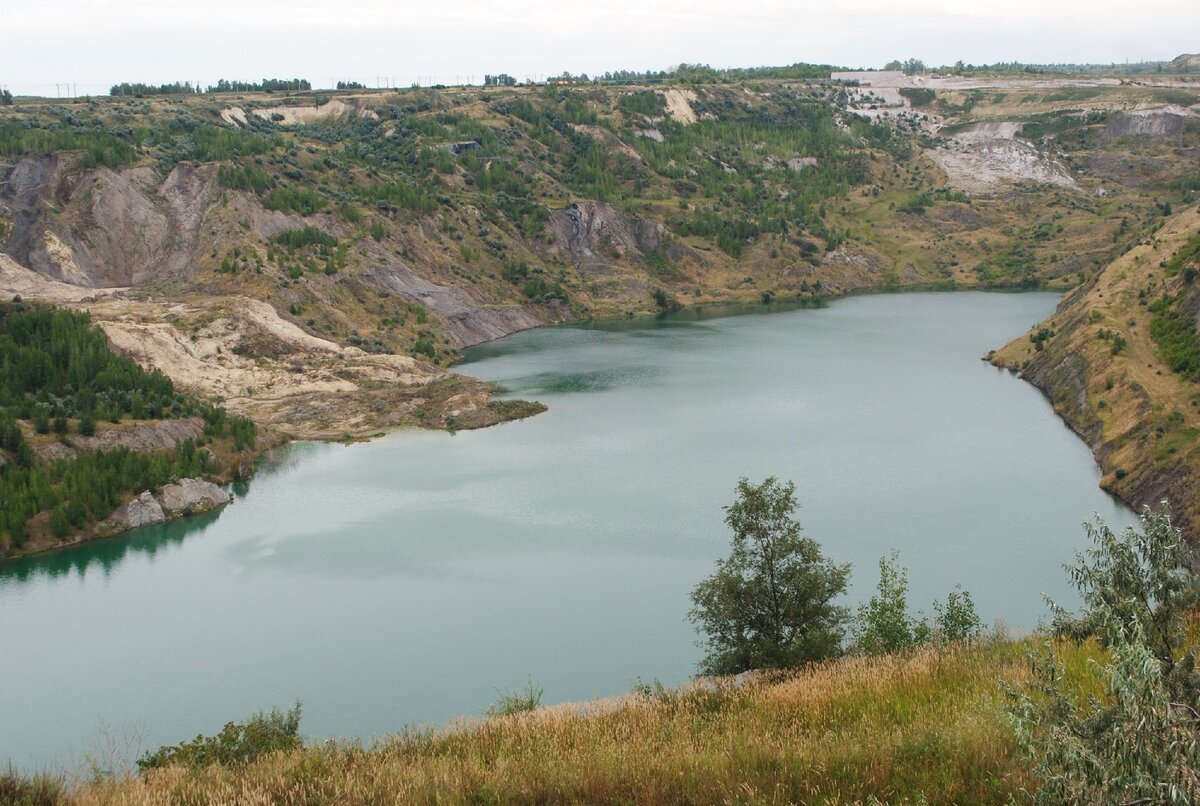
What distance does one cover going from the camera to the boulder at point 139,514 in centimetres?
5934

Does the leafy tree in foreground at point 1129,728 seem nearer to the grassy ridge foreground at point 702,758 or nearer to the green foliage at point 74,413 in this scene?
the grassy ridge foreground at point 702,758

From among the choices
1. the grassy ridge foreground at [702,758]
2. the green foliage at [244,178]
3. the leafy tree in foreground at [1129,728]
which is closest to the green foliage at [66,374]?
the green foliage at [244,178]

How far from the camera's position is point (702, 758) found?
52.2 ft

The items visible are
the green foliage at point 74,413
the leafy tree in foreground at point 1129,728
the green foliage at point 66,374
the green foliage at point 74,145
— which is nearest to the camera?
the leafy tree in foreground at point 1129,728

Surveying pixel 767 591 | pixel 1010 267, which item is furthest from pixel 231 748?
pixel 1010 267

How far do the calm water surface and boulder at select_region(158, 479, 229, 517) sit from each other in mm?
1453

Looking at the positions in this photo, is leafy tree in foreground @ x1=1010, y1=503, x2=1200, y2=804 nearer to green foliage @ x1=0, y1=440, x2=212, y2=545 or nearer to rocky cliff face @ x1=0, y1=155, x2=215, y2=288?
green foliage @ x1=0, y1=440, x2=212, y2=545

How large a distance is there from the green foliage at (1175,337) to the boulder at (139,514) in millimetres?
64040

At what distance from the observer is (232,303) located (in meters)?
95.1

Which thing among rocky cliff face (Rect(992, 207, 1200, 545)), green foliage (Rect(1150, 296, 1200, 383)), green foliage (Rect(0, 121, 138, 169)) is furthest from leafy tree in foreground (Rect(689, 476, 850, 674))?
green foliage (Rect(0, 121, 138, 169))

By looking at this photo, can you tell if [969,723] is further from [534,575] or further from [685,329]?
[685,329]

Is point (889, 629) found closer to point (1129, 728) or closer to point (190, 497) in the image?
point (1129, 728)

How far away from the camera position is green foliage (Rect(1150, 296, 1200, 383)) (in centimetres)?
6669

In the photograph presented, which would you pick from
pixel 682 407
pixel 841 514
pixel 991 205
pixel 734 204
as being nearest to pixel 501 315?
pixel 682 407
